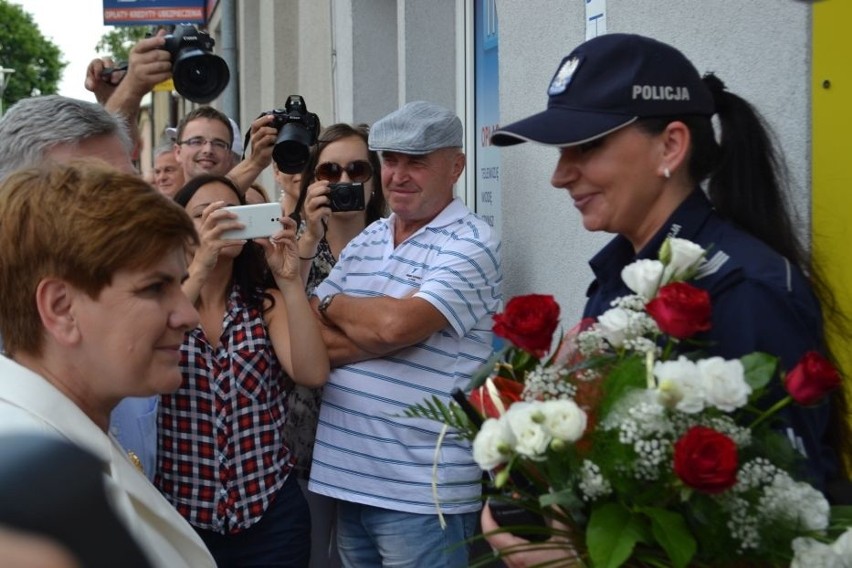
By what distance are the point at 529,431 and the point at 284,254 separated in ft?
7.33

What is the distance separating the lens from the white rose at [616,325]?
6.28 feet

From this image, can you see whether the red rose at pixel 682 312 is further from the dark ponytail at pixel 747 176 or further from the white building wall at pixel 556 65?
the white building wall at pixel 556 65

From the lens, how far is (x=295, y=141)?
15.0 feet

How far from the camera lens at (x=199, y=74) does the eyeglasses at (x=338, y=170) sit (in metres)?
0.50

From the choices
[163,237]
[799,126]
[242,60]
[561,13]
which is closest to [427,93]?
[561,13]

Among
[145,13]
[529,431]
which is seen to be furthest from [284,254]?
[145,13]

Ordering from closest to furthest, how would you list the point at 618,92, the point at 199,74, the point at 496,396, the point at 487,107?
the point at 496,396 → the point at 618,92 → the point at 199,74 → the point at 487,107

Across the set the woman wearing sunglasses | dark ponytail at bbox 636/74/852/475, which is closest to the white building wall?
dark ponytail at bbox 636/74/852/475

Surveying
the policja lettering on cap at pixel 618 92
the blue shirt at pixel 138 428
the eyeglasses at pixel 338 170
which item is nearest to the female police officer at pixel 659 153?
the policja lettering on cap at pixel 618 92

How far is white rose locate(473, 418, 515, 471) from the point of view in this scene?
1.83 meters

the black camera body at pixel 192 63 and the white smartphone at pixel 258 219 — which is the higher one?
the black camera body at pixel 192 63

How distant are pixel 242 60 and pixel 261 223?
11391 millimetres

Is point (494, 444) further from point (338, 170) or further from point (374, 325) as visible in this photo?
point (338, 170)

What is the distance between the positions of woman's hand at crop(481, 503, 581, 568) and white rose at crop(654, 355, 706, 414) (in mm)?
318
